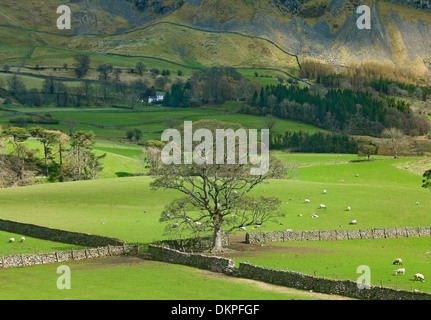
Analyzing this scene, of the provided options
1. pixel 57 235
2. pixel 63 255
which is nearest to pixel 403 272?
pixel 63 255

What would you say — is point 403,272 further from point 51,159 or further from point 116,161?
point 51,159

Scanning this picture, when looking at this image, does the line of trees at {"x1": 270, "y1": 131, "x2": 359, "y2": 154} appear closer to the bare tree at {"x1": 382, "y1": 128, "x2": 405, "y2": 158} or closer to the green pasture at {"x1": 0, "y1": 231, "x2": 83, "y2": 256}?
the bare tree at {"x1": 382, "y1": 128, "x2": 405, "y2": 158}

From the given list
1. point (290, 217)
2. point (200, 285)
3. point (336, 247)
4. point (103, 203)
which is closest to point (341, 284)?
point (200, 285)

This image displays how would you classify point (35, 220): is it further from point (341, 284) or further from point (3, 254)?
point (341, 284)

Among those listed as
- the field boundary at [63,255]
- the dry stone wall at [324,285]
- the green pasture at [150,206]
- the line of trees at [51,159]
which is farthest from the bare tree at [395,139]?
the dry stone wall at [324,285]

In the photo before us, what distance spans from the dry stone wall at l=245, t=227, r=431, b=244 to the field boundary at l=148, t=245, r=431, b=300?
12.3 meters

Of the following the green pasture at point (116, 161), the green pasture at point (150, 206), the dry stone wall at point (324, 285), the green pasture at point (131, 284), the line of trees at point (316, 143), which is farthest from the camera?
Result: the line of trees at point (316, 143)

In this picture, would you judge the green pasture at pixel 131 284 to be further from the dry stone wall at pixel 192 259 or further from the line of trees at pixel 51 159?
the line of trees at pixel 51 159

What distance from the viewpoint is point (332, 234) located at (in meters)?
69.9

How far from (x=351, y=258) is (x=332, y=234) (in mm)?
12344

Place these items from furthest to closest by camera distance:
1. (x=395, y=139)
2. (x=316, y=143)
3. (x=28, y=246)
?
(x=316, y=143) < (x=395, y=139) < (x=28, y=246)

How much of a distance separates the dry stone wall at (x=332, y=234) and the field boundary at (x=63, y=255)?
13.6 metres

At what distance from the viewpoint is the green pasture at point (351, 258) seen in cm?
4800
